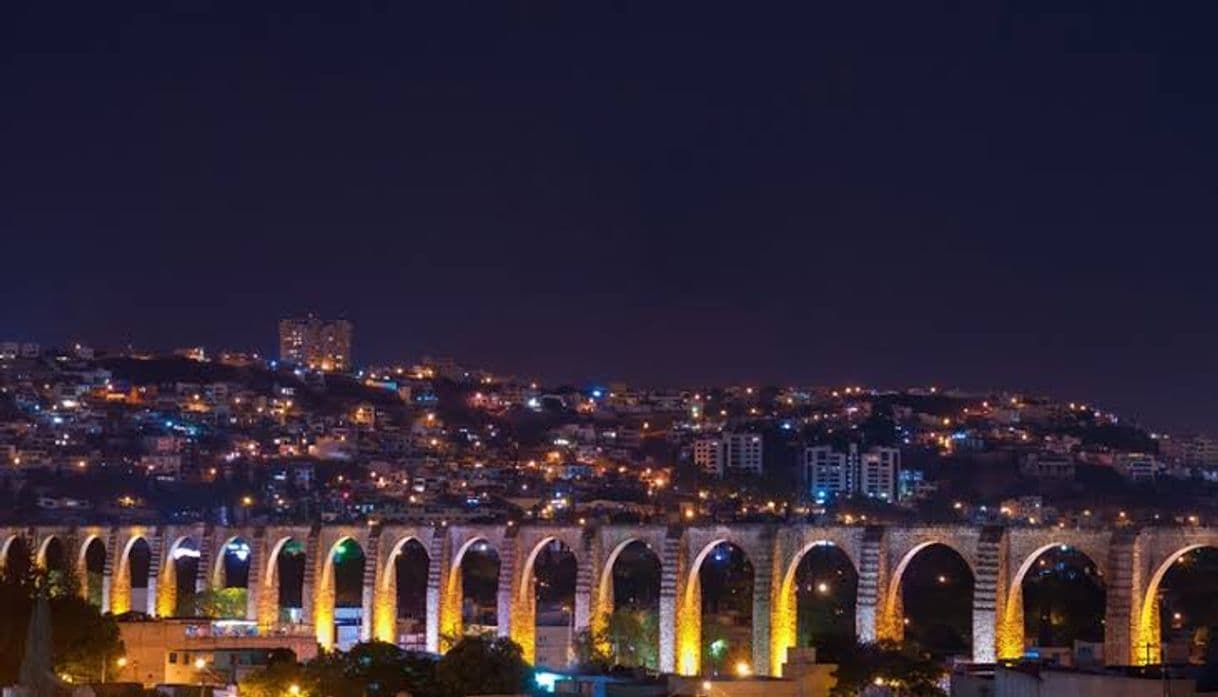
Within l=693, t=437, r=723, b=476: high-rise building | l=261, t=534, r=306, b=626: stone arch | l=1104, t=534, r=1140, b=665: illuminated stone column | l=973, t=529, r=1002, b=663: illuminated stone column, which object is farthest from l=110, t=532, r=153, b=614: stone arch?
l=693, t=437, r=723, b=476: high-rise building

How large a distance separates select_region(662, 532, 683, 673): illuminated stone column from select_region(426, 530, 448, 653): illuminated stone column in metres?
10.8

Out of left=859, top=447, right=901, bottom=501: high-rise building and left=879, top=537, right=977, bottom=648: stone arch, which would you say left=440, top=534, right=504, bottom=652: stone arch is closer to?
left=879, top=537, right=977, bottom=648: stone arch

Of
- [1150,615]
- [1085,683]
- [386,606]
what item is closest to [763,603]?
[1150,615]

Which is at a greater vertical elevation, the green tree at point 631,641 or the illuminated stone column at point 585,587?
the illuminated stone column at point 585,587

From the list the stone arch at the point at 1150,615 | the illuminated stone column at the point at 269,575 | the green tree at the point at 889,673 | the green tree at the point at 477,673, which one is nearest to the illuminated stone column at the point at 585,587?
the green tree at the point at 477,673

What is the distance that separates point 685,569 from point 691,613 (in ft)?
7.05

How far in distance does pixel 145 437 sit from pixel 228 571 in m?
72.4

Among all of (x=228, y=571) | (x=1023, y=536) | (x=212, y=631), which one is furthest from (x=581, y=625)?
(x=228, y=571)

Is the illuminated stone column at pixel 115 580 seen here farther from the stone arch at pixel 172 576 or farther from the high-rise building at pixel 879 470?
the high-rise building at pixel 879 470

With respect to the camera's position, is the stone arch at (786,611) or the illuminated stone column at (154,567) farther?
the illuminated stone column at (154,567)

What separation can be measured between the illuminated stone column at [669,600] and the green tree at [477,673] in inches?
418

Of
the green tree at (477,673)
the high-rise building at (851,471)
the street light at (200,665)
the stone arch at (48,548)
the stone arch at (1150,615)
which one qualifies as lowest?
the street light at (200,665)

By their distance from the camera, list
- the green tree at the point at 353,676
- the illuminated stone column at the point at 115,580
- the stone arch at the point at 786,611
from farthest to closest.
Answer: the illuminated stone column at the point at 115,580
the stone arch at the point at 786,611
the green tree at the point at 353,676

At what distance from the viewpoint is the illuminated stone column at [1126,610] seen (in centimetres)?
4700
